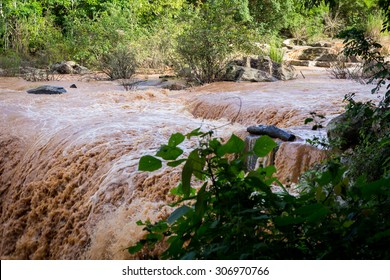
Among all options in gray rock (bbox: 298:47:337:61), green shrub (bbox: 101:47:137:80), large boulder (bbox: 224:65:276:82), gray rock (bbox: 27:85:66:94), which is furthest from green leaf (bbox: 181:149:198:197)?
gray rock (bbox: 298:47:337:61)

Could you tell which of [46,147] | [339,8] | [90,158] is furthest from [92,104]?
[339,8]

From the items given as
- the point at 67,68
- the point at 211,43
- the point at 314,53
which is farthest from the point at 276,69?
the point at 314,53

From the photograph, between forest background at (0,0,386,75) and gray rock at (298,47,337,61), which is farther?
gray rock at (298,47,337,61)

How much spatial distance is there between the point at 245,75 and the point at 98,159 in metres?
5.60

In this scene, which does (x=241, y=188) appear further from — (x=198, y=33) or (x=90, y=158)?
(x=198, y=33)

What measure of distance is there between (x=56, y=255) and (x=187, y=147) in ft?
4.27

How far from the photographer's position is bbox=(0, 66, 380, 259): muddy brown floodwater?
3.52 m

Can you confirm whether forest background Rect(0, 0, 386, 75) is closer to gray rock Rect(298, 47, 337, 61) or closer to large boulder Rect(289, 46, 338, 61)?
large boulder Rect(289, 46, 338, 61)

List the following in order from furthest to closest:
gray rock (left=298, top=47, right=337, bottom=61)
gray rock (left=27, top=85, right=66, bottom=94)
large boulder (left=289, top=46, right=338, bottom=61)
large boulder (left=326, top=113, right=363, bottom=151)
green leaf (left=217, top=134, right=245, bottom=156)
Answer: large boulder (left=289, top=46, right=338, bottom=61) < gray rock (left=298, top=47, right=337, bottom=61) < gray rock (left=27, top=85, right=66, bottom=94) < large boulder (left=326, top=113, right=363, bottom=151) < green leaf (left=217, top=134, right=245, bottom=156)

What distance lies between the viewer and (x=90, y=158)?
4.33 metres

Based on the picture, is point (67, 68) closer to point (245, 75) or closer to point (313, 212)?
point (245, 75)

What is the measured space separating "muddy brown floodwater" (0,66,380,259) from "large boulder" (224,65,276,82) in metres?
1.98

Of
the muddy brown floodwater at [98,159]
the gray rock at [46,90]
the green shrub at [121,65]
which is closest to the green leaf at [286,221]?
the muddy brown floodwater at [98,159]

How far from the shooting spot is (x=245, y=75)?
31.1 feet
